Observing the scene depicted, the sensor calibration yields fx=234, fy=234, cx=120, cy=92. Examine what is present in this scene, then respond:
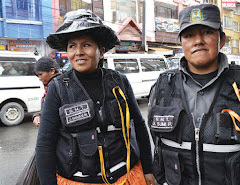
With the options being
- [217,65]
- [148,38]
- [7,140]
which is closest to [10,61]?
[7,140]

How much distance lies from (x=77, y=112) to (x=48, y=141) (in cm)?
25

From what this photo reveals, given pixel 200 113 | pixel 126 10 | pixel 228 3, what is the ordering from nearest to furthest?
pixel 200 113 < pixel 126 10 < pixel 228 3

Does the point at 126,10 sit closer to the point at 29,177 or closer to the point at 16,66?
the point at 16,66

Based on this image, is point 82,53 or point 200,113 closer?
point 200,113

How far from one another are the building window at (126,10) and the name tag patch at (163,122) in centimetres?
1599

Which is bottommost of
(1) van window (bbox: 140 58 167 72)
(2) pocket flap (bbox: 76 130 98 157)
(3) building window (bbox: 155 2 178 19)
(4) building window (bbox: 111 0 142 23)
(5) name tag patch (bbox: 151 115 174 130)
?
(2) pocket flap (bbox: 76 130 98 157)

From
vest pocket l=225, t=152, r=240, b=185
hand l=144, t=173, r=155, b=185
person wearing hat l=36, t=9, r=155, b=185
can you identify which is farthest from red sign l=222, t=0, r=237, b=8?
vest pocket l=225, t=152, r=240, b=185

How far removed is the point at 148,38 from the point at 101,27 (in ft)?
58.6

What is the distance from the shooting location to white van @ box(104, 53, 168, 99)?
28.2 feet

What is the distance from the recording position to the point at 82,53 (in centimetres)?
154

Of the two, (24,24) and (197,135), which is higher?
(24,24)

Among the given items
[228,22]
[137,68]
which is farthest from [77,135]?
[228,22]

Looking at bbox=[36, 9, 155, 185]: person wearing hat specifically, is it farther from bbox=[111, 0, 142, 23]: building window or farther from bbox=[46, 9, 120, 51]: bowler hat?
bbox=[111, 0, 142, 23]: building window

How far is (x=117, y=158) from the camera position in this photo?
154 cm
